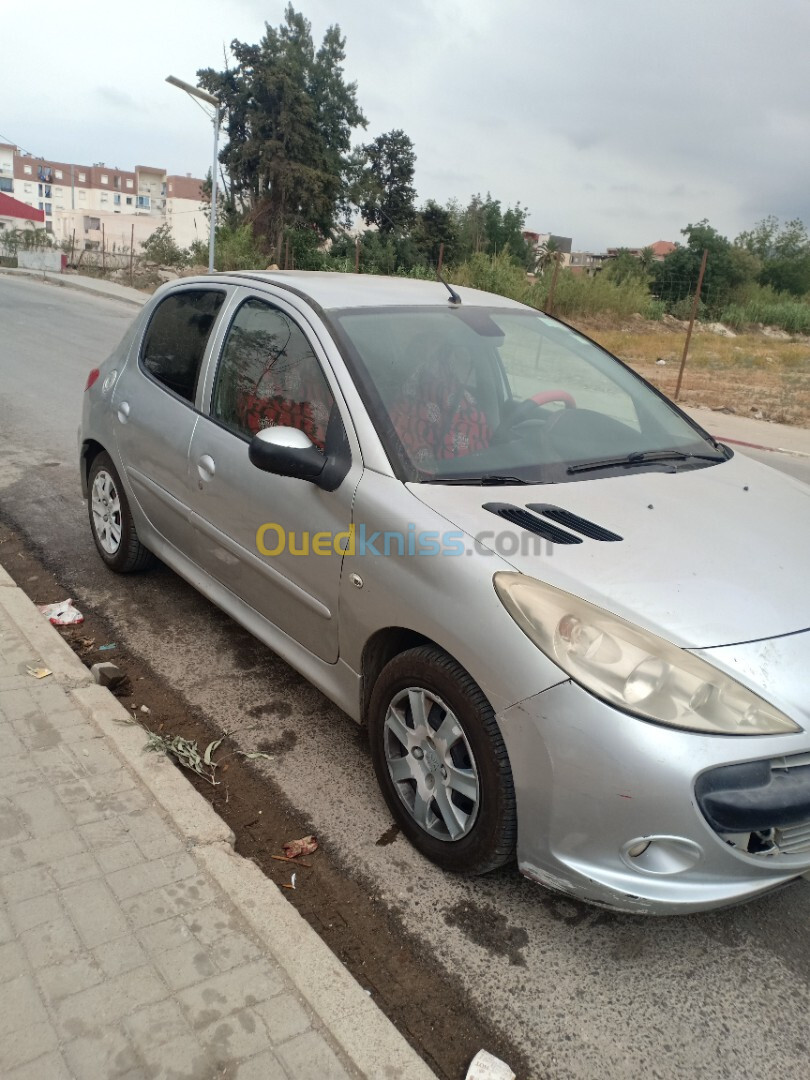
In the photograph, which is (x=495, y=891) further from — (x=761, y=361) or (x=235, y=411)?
(x=761, y=361)

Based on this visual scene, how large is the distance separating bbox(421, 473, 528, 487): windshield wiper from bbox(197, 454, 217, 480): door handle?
1149 mm

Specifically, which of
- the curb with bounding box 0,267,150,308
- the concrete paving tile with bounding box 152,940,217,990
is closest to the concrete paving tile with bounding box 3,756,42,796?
the concrete paving tile with bounding box 152,940,217,990

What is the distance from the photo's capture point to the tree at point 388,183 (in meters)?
44.3

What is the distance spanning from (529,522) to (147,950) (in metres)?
1.55

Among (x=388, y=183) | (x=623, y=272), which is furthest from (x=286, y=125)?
(x=623, y=272)

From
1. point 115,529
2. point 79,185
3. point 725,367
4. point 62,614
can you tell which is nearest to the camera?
point 62,614

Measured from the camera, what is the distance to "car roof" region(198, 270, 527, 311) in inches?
135

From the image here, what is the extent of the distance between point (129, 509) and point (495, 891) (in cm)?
275

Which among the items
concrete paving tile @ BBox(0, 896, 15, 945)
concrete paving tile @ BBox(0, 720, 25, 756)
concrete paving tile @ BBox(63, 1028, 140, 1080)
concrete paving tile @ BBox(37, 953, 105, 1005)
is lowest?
concrete paving tile @ BBox(63, 1028, 140, 1080)

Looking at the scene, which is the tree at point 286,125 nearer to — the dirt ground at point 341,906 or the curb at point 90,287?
the curb at point 90,287

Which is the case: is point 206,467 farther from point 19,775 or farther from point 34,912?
point 34,912

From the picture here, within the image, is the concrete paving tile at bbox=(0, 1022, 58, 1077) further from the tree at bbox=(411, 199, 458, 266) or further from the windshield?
the tree at bbox=(411, 199, 458, 266)

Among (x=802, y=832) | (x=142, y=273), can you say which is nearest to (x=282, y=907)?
(x=802, y=832)

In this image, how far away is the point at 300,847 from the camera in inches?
109
